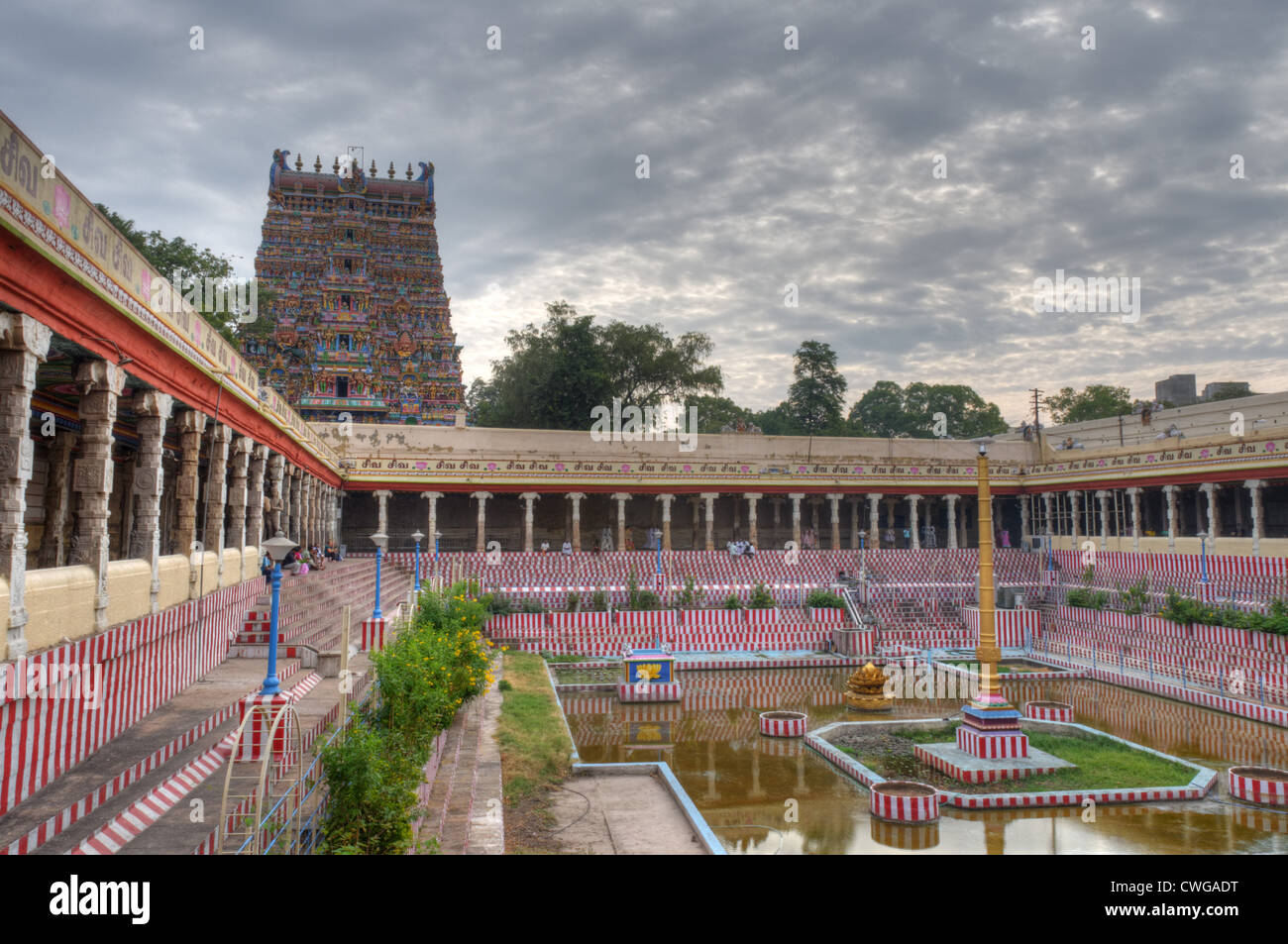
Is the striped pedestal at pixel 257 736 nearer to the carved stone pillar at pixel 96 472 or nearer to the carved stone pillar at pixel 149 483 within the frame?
the carved stone pillar at pixel 96 472

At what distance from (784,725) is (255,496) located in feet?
37.3

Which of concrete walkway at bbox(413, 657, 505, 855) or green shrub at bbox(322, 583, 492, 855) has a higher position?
green shrub at bbox(322, 583, 492, 855)

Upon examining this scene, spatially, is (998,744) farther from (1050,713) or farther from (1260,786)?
(1050,713)

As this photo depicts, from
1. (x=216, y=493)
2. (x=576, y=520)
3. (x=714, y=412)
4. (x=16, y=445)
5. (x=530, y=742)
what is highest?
(x=714, y=412)

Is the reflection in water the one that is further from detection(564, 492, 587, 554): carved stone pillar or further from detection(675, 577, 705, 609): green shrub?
detection(564, 492, 587, 554): carved stone pillar

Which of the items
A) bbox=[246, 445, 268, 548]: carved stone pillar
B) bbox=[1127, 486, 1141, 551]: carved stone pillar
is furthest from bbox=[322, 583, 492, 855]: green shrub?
bbox=[1127, 486, 1141, 551]: carved stone pillar

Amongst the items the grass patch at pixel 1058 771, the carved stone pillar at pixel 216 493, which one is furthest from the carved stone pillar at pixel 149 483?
the grass patch at pixel 1058 771

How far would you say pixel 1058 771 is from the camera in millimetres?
12453

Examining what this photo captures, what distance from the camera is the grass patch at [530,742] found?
11227mm

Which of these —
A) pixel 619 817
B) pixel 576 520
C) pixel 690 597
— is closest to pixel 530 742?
pixel 619 817

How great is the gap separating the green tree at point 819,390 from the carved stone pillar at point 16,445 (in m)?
58.4

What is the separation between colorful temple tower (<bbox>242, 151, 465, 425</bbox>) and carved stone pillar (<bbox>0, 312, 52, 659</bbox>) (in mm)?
37953

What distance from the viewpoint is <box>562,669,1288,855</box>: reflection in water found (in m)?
9.88
